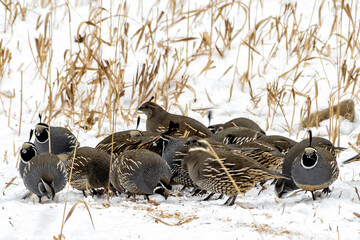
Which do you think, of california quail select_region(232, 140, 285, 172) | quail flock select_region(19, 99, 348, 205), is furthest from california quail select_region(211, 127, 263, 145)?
california quail select_region(232, 140, 285, 172)

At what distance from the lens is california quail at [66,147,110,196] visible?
461 centimetres

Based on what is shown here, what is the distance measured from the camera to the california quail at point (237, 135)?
5312 mm

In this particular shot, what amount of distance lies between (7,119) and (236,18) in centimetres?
415

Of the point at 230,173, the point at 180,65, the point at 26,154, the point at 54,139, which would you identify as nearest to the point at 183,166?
the point at 230,173

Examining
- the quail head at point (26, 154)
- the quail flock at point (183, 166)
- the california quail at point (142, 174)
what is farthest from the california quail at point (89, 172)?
the quail head at point (26, 154)

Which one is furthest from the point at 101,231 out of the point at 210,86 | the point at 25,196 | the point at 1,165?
the point at 210,86

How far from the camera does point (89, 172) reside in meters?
4.62

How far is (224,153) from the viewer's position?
425 centimetres

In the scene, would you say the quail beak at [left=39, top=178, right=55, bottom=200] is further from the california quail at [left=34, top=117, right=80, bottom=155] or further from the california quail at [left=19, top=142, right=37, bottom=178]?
the california quail at [left=34, top=117, right=80, bottom=155]

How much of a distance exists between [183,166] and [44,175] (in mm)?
1197

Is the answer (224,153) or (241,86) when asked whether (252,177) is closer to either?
(224,153)

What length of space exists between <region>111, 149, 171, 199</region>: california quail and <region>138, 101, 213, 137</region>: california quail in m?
1.03

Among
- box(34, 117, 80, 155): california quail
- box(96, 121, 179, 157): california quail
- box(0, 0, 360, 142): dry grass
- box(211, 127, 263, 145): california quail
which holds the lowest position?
box(34, 117, 80, 155): california quail

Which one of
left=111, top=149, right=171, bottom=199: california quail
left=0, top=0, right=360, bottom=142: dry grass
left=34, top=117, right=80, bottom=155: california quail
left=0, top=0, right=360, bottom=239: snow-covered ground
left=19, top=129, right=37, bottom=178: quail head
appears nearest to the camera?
left=0, top=0, right=360, bottom=239: snow-covered ground
